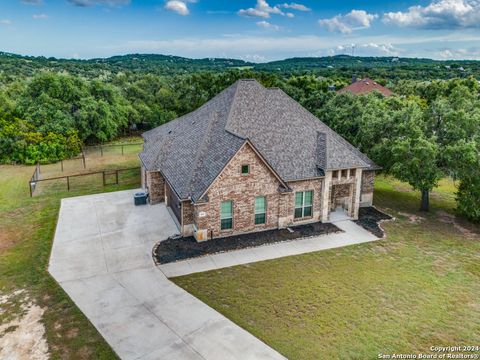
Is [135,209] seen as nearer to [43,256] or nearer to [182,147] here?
[182,147]

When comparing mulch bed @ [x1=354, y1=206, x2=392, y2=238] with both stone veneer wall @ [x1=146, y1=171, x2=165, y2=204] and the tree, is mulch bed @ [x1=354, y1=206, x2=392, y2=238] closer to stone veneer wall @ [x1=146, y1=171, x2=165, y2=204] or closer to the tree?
the tree

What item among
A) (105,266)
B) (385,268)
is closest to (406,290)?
(385,268)

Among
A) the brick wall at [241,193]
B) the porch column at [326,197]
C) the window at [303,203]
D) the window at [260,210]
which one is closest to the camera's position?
the brick wall at [241,193]

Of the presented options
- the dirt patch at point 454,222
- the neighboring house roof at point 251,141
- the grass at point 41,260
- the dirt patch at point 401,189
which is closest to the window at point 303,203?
the neighboring house roof at point 251,141

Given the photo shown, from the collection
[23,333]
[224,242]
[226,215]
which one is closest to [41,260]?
[23,333]

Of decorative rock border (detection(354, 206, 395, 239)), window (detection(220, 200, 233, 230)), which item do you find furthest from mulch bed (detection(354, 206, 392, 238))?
window (detection(220, 200, 233, 230))

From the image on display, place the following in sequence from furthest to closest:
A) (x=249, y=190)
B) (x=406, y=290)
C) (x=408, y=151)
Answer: (x=408, y=151)
(x=249, y=190)
(x=406, y=290)

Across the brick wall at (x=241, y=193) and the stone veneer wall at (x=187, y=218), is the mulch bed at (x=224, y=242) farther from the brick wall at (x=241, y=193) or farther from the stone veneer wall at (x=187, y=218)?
the brick wall at (x=241, y=193)
